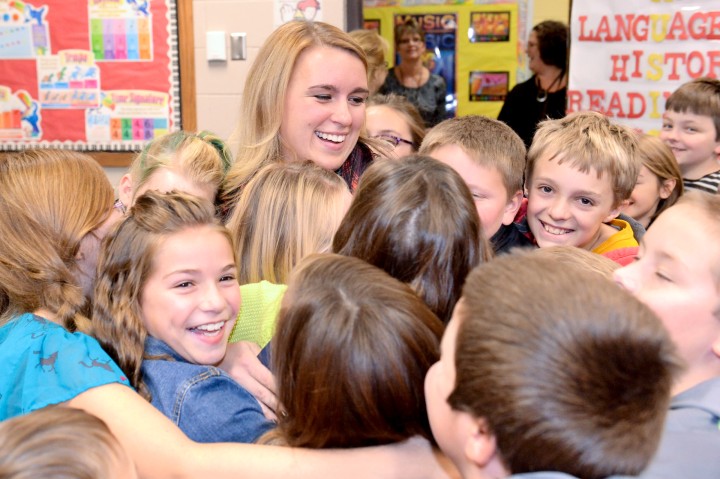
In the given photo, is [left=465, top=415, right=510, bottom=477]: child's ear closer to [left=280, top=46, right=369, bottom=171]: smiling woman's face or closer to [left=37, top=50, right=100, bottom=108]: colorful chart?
[left=280, top=46, right=369, bottom=171]: smiling woman's face

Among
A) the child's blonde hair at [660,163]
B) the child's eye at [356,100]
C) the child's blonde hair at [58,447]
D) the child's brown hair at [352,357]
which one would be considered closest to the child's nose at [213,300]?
the child's brown hair at [352,357]

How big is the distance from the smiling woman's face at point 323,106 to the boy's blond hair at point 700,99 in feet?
5.40

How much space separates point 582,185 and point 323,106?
86 cm

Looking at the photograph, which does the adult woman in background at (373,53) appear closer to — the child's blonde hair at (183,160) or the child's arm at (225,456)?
the child's blonde hair at (183,160)

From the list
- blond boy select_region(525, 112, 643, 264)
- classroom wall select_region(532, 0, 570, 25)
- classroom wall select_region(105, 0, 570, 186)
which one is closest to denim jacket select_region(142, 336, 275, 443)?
blond boy select_region(525, 112, 643, 264)

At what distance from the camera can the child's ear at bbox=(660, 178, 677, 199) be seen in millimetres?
2924

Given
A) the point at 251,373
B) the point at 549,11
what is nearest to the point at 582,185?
the point at 251,373

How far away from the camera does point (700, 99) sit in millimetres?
3271

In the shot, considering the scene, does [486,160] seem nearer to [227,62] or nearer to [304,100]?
[304,100]

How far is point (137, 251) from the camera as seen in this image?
5.17 feet

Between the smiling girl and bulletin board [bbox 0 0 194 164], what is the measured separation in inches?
107

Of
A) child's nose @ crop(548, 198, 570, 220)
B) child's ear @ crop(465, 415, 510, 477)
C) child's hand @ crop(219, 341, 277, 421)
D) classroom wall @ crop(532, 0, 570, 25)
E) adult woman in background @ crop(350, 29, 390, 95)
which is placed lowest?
Answer: child's hand @ crop(219, 341, 277, 421)

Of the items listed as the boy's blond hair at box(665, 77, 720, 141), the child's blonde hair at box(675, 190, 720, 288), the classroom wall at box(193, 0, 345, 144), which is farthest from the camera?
the classroom wall at box(193, 0, 345, 144)

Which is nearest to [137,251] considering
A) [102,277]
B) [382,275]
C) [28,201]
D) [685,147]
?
[102,277]
